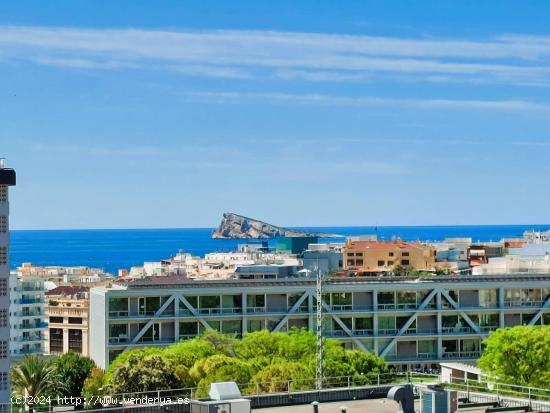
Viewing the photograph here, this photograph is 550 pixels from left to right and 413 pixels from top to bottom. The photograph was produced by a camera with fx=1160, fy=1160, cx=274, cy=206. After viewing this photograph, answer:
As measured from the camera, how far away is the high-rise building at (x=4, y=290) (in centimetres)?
4350

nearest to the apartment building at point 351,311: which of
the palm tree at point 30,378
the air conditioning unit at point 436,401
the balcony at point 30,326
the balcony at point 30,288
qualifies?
the palm tree at point 30,378

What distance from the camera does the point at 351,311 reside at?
116 m

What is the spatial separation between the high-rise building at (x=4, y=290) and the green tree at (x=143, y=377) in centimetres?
2561

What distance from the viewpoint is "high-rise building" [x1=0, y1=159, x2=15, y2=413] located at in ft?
143

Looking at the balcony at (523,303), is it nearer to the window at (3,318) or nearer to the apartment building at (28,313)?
the apartment building at (28,313)

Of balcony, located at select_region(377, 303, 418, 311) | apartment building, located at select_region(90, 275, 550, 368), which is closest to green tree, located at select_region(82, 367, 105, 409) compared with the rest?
apartment building, located at select_region(90, 275, 550, 368)

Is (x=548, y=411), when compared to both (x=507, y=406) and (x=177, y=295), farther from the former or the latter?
(x=177, y=295)

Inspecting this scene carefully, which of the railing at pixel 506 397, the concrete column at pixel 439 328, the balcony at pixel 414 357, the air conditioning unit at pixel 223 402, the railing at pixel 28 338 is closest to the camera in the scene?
the air conditioning unit at pixel 223 402

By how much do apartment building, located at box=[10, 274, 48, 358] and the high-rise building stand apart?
393 ft

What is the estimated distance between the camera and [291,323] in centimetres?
11400

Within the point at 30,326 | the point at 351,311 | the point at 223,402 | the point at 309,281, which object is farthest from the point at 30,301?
the point at 223,402

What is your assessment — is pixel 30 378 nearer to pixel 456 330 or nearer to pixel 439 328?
pixel 439 328

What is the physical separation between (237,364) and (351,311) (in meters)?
40.6

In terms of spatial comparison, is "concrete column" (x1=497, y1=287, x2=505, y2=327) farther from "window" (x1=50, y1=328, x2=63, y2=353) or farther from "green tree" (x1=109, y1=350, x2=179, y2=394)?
"window" (x1=50, y1=328, x2=63, y2=353)
